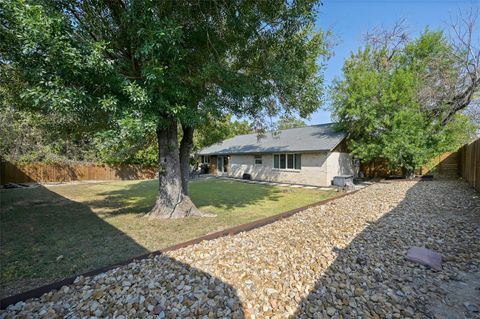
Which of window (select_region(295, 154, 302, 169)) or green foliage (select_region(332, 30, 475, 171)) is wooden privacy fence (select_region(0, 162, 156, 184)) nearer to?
window (select_region(295, 154, 302, 169))

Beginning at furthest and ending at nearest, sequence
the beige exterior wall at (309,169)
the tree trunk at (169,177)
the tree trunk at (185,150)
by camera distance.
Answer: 1. the beige exterior wall at (309,169)
2. the tree trunk at (185,150)
3. the tree trunk at (169,177)

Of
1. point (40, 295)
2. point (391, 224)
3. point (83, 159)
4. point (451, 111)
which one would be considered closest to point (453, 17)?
point (451, 111)

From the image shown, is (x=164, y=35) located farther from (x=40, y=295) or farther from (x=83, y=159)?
(x=83, y=159)

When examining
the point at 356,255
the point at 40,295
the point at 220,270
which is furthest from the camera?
the point at 356,255

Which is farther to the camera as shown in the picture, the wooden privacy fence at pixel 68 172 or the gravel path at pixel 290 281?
the wooden privacy fence at pixel 68 172

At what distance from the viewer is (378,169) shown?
18.2 meters

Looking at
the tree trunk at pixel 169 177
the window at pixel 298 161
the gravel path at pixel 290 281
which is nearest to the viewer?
the gravel path at pixel 290 281

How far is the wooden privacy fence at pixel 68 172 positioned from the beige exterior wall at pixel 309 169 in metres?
10.6

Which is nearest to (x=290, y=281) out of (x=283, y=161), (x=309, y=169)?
(x=309, y=169)

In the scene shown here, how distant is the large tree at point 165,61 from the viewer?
3912 millimetres

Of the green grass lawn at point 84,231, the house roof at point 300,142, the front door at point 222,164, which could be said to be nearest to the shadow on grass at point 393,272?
the green grass lawn at point 84,231

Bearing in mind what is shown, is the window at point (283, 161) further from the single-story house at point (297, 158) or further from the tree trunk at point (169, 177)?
the tree trunk at point (169, 177)

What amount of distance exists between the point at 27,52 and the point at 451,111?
1993cm

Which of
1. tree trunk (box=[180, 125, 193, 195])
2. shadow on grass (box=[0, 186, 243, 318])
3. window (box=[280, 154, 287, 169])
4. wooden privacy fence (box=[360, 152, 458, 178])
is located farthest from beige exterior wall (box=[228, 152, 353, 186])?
shadow on grass (box=[0, 186, 243, 318])
